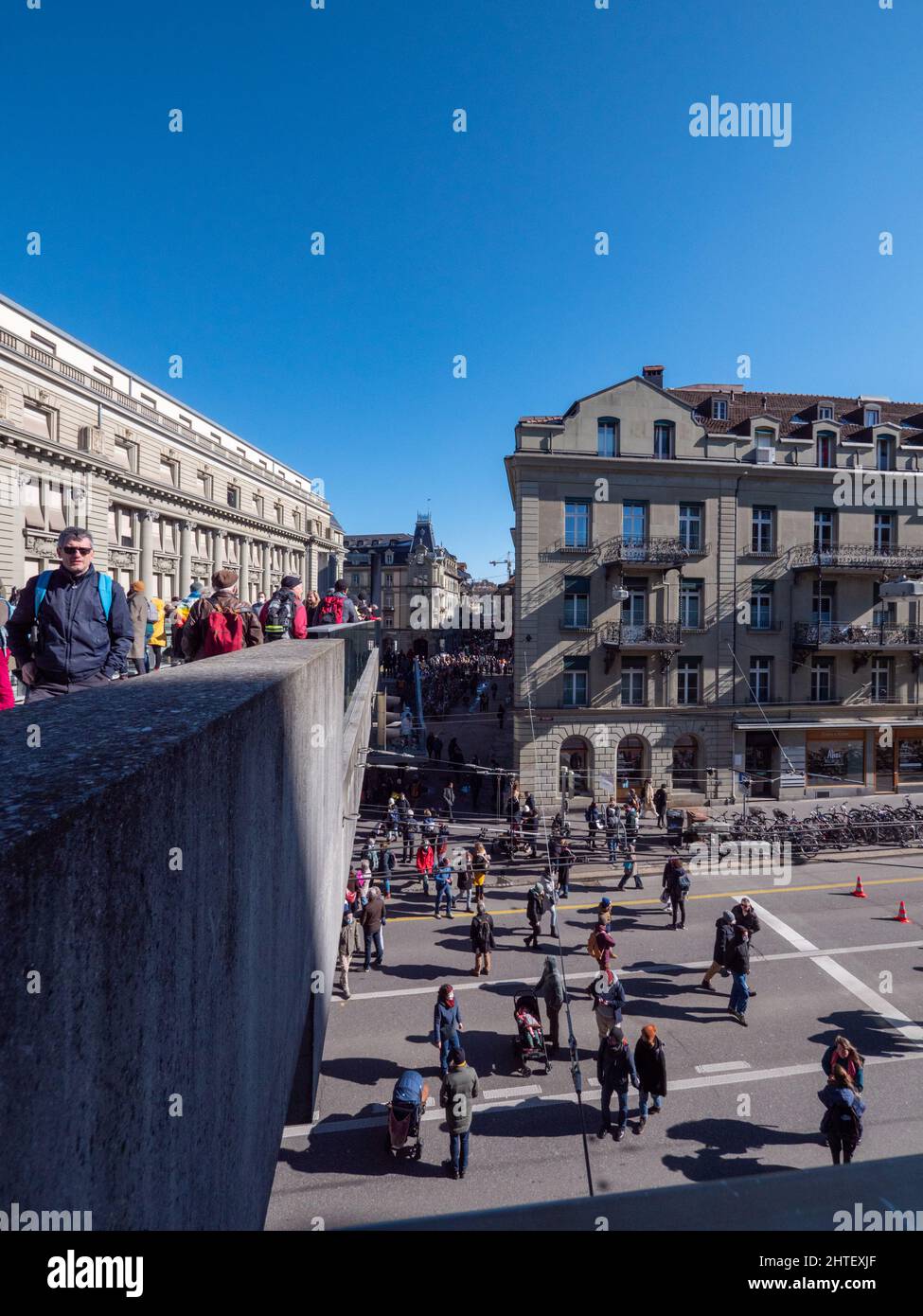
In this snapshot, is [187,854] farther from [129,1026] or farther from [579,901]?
[579,901]

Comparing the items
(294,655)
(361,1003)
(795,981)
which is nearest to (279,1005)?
(294,655)

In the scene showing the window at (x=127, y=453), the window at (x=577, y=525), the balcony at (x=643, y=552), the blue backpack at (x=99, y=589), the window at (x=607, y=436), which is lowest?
the blue backpack at (x=99, y=589)

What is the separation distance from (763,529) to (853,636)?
579 cm

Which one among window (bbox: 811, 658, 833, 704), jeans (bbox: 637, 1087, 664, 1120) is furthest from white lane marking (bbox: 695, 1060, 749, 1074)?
window (bbox: 811, 658, 833, 704)

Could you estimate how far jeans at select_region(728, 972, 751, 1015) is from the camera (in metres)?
12.4

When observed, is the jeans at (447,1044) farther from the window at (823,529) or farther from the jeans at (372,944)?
the window at (823,529)

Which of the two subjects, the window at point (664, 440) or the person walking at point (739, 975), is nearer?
the person walking at point (739, 975)

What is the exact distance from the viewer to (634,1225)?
99 cm

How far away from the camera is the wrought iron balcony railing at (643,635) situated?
91.3 feet

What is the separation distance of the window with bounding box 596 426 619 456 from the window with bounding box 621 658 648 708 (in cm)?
838

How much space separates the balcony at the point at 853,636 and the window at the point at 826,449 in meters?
6.96

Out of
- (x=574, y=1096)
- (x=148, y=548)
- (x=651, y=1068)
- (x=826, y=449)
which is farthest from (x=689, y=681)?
(x=148, y=548)

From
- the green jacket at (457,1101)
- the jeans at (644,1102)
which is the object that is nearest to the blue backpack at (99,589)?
the green jacket at (457,1101)
